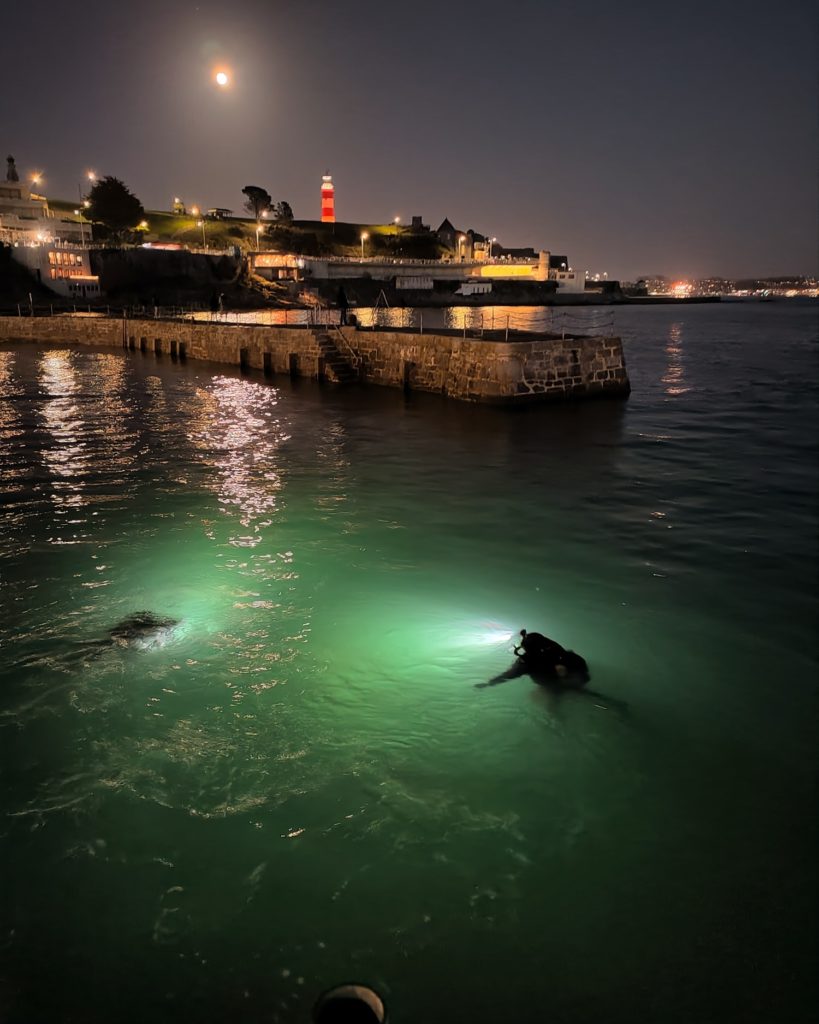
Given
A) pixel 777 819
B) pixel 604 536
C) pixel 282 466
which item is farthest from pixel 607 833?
pixel 282 466

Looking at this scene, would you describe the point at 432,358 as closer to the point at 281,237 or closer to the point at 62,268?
the point at 62,268

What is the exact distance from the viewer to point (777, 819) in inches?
231

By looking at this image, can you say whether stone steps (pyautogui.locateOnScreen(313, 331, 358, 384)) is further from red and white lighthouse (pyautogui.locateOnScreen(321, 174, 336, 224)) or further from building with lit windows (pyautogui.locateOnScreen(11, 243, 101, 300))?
red and white lighthouse (pyautogui.locateOnScreen(321, 174, 336, 224))

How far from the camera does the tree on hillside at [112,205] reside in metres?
103

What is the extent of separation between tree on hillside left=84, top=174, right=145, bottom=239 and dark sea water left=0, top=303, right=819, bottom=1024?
10505cm

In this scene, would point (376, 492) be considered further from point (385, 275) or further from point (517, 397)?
point (385, 275)

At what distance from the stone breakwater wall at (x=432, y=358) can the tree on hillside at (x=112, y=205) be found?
74.7m

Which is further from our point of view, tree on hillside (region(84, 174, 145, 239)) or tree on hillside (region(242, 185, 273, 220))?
tree on hillside (region(242, 185, 273, 220))

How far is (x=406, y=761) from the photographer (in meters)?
6.50

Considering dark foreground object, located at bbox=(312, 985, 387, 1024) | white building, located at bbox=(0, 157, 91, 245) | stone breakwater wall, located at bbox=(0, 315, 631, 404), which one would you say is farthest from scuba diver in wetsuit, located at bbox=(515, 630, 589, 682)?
white building, located at bbox=(0, 157, 91, 245)

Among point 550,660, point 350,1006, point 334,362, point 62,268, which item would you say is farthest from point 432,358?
point 62,268

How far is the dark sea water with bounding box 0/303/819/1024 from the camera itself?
4.55 m

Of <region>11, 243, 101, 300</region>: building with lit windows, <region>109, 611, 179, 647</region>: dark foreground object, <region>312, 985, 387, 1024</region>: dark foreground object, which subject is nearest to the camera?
<region>312, 985, 387, 1024</region>: dark foreground object

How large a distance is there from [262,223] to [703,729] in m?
180
